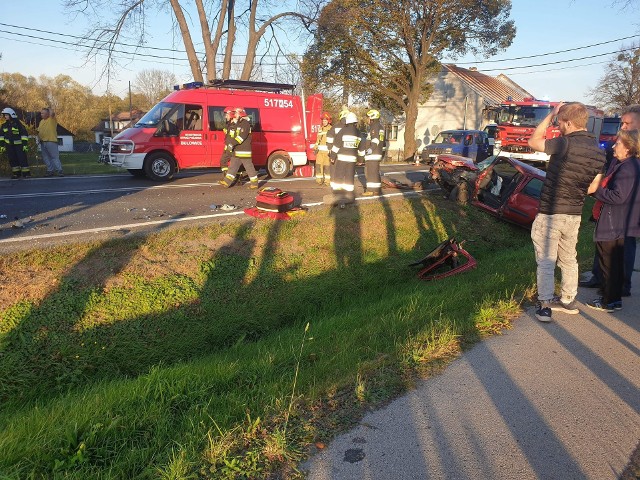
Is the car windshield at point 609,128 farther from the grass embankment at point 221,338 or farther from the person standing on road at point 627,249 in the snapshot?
the person standing on road at point 627,249

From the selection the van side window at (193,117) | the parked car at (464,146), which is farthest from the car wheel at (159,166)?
the parked car at (464,146)

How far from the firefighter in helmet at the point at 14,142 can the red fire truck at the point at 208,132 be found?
1.98 m

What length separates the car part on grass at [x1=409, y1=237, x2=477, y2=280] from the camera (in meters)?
7.45

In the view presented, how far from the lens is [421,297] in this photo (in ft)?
18.7

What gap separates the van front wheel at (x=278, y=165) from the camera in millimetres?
13625

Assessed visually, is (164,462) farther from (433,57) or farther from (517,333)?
(433,57)

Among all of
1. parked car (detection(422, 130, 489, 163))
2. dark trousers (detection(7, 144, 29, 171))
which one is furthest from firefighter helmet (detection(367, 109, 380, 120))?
parked car (detection(422, 130, 489, 163))

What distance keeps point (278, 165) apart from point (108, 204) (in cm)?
589

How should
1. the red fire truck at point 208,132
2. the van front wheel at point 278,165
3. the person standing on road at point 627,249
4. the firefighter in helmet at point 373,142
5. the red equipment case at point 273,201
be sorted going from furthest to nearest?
the van front wheel at point 278,165
the red fire truck at point 208,132
the firefighter in helmet at point 373,142
the red equipment case at point 273,201
the person standing on road at point 627,249

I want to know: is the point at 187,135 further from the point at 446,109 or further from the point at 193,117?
the point at 446,109

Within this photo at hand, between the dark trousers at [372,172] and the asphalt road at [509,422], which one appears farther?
the dark trousers at [372,172]

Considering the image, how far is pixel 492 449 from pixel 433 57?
28.9m

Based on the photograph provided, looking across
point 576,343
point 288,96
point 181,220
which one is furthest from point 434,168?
point 576,343

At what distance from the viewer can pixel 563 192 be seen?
14.3 feet
